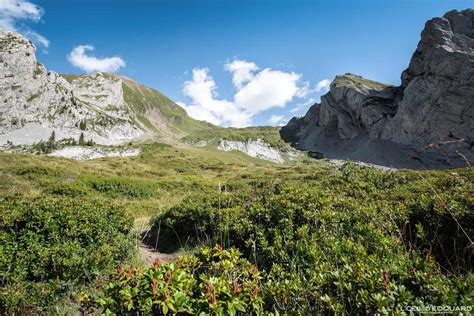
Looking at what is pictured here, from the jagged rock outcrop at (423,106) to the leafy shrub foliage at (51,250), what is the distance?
3523 inches

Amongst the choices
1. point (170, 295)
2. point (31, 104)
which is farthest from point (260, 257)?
point (31, 104)

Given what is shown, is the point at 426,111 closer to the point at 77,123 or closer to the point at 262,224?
the point at 262,224

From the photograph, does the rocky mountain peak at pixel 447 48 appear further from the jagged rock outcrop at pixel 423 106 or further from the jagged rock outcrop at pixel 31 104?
the jagged rock outcrop at pixel 31 104

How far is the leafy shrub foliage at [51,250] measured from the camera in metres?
4.95

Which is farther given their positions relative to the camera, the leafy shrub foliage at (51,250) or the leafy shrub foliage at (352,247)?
the leafy shrub foliage at (51,250)

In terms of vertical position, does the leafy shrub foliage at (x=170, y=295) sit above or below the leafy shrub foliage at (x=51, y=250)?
above

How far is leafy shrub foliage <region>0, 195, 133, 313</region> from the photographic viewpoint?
195 inches

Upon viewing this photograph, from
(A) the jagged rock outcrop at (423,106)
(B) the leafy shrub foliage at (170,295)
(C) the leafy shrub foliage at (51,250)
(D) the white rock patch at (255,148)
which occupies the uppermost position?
(A) the jagged rock outcrop at (423,106)

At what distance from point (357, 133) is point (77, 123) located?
165 metres

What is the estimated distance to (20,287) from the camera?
15.9 feet

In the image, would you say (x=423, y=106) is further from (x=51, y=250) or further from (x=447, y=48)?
(x=51, y=250)

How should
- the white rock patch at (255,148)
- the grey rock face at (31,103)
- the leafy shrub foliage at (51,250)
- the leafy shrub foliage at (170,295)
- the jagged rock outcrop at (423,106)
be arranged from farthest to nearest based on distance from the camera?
the white rock patch at (255,148) < the grey rock face at (31,103) < the jagged rock outcrop at (423,106) < the leafy shrub foliage at (51,250) < the leafy shrub foliage at (170,295)

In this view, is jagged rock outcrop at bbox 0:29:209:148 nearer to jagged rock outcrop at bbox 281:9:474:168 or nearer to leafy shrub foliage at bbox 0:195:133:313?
leafy shrub foliage at bbox 0:195:133:313

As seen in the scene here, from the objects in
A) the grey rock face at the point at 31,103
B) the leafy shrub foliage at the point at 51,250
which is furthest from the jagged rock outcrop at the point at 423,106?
the grey rock face at the point at 31,103
